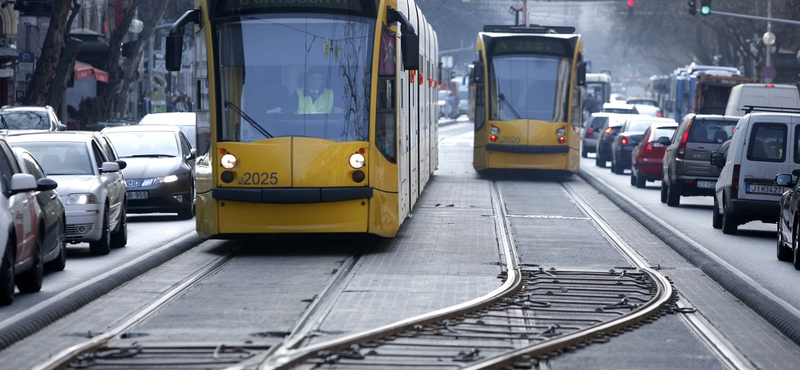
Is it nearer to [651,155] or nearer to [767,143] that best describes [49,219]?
[767,143]

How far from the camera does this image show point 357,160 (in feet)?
47.2

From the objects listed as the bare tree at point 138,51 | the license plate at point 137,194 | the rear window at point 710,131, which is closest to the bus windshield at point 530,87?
the rear window at point 710,131

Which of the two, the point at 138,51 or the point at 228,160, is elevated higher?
the point at 138,51

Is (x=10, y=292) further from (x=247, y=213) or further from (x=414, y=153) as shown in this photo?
(x=414, y=153)

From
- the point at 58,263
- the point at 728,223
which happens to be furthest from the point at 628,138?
the point at 58,263

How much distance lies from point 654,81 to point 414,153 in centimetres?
7638

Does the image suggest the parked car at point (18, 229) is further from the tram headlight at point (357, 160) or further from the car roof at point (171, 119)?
the car roof at point (171, 119)

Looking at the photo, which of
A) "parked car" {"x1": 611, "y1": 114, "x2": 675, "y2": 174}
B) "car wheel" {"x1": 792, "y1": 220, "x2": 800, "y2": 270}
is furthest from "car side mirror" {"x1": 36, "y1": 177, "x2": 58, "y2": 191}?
"parked car" {"x1": 611, "y1": 114, "x2": 675, "y2": 174}

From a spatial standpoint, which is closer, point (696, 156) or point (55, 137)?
point (55, 137)

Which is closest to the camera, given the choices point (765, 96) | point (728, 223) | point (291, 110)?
point (291, 110)

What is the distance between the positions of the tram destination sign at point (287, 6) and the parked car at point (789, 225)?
15.9 feet

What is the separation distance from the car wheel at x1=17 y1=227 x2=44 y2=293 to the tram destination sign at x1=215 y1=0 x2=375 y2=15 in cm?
376

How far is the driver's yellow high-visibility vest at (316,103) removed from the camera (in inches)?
566

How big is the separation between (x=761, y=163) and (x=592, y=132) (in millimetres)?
28208
